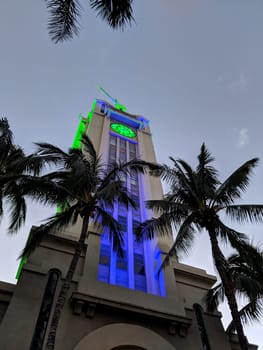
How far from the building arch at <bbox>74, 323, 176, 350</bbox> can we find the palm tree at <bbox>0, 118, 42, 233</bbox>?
6.58 metres

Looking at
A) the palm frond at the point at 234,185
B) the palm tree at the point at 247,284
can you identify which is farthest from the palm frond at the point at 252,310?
the palm frond at the point at 234,185

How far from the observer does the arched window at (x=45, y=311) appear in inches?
415

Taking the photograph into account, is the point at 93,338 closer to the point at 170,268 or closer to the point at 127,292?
the point at 127,292

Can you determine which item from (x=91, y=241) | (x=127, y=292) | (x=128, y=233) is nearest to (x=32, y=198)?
(x=91, y=241)

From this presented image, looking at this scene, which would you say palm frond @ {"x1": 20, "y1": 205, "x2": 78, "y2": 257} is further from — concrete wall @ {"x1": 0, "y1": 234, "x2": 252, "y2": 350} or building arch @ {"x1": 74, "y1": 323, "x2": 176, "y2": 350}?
building arch @ {"x1": 74, "y1": 323, "x2": 176, "y2": 350}

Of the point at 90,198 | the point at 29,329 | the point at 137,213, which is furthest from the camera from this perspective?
the point at 137,213

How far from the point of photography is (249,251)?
38.9 ft

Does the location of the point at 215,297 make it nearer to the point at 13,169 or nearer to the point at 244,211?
the point at 244,211

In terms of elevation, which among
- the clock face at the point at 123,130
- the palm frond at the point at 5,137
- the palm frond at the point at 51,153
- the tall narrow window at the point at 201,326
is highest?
the clock face at the point at 123,130

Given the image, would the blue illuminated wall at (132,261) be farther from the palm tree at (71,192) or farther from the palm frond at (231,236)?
the palm frond at (231,236)

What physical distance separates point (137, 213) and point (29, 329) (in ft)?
39.8

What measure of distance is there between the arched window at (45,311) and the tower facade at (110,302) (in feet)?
0.12

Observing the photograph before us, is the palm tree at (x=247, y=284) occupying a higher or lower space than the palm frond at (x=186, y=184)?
lower

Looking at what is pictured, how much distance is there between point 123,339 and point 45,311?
357 centimetres
